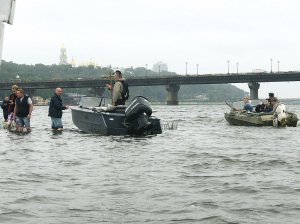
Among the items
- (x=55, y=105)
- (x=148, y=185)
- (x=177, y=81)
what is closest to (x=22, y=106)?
(x=55, y=105)

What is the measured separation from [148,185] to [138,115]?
1046cm

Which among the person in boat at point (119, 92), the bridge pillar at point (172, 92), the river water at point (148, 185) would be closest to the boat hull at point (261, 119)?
the person in boat at point (119, 92)

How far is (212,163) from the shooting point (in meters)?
11.5

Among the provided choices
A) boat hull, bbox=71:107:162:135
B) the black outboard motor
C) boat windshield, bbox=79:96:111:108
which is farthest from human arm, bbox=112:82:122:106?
boat windshield, bbox=79:96:111:108

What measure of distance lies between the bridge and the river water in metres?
111

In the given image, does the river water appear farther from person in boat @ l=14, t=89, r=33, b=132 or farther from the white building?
person in boat @ l=14, t=89, r=33, b=132

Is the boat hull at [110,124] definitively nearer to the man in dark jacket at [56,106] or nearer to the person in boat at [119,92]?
the person in boat at [119,92]

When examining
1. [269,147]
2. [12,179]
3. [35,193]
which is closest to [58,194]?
[35,193]

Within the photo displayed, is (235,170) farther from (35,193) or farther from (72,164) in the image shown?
(35,193)

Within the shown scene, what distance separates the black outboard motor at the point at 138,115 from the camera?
18.5 metres

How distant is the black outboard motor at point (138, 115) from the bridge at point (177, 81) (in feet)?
343

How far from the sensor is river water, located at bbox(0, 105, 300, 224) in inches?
249

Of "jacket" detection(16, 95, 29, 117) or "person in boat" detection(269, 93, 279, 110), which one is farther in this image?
"person in boat" detection(269, 93, 279, 110)

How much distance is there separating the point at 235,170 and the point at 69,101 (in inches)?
6163
